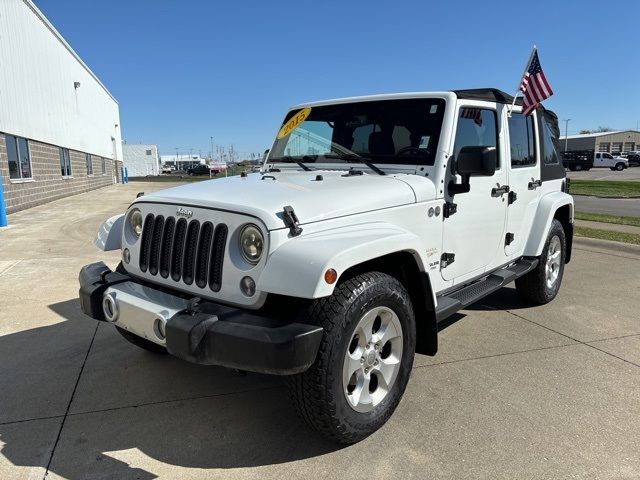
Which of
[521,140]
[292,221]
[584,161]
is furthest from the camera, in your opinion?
[584,161]

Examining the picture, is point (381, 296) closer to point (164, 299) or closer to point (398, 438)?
point (398, 438)

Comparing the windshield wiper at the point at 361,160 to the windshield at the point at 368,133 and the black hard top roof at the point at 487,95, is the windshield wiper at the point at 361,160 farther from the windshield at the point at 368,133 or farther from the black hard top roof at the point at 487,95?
the black hard top roof at the point at 487,95

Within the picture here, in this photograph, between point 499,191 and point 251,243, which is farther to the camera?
point 499,191

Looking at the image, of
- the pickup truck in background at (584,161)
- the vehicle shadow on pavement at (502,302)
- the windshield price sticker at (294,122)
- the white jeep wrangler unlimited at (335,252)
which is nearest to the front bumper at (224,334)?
the white jeep wrangler unlimited at (335,252)

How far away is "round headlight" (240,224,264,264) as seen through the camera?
2.45 meters

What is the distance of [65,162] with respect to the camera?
21.5 metres

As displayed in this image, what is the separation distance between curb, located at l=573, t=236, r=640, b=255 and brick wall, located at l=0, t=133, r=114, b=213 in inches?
539

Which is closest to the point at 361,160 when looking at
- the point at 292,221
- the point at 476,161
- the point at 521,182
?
the point at 476,161

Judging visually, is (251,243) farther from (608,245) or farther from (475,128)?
(608,245)

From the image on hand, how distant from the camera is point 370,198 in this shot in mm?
2846

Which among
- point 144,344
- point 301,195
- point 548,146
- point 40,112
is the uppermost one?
point 40,112

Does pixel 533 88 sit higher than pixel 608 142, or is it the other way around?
pixel 608 142

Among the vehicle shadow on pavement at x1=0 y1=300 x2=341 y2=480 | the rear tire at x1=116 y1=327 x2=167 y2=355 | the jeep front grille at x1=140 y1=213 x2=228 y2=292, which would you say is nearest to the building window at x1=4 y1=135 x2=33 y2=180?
the vehicle shadow on pavement at x1=0 y1=300 x2=341 y2=480

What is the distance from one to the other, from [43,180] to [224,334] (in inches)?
694
